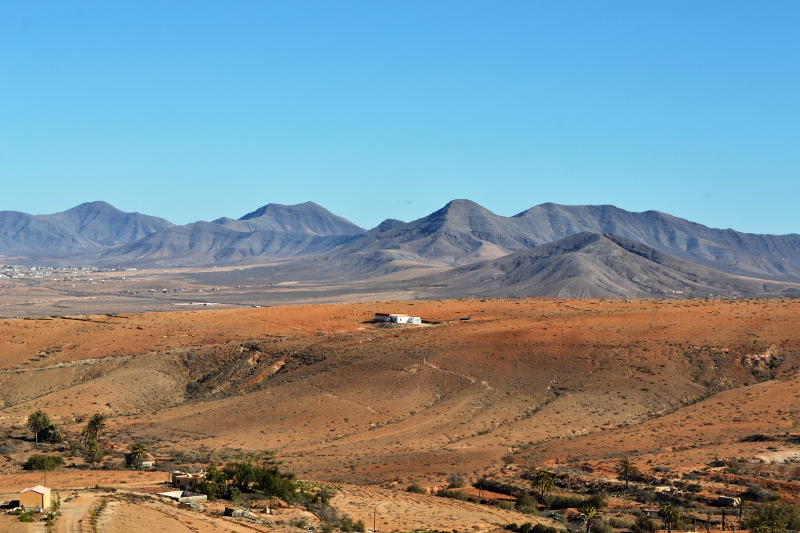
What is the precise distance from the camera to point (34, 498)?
3316 cm

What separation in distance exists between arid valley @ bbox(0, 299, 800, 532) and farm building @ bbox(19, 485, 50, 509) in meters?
0.92

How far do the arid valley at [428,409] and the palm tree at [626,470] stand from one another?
35 cm

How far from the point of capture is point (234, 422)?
67062mm

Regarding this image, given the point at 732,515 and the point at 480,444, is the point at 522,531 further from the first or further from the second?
the point at 480,444

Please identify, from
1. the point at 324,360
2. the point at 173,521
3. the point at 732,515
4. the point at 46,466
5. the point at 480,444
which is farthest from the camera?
the point at 324,360

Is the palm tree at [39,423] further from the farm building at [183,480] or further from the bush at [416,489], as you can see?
the bush at [416,489]

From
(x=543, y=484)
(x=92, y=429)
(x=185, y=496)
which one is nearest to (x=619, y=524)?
(x=543, y=484)

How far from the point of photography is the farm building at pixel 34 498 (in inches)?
1300

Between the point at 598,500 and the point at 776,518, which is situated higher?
the point at 776,518

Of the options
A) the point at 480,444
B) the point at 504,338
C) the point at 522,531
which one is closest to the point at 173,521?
the point at 522,531

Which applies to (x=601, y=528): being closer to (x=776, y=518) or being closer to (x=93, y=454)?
(x=776, y=518)

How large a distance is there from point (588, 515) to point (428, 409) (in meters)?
32.1

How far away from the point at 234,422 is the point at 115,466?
1733 cm

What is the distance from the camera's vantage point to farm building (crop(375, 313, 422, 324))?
3994 inches
